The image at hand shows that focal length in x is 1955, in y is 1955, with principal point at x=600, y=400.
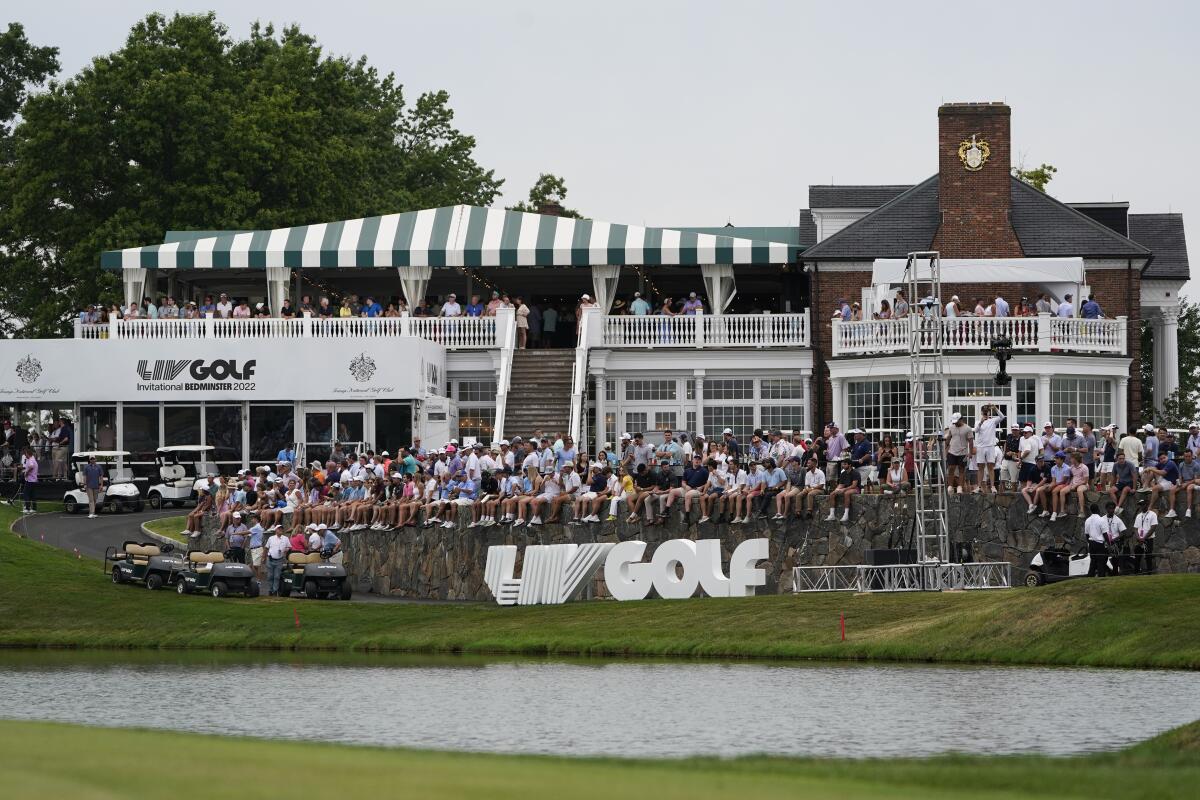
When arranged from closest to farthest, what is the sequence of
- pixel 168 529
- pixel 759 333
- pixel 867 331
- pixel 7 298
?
pixel 168 529 < pixel 867 331 < pixel 759 333 < pixel 7 298

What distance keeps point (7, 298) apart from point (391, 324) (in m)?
27.4

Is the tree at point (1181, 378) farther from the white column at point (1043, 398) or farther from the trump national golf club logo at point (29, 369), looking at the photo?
the trump national golf club logo at point (29, 369)

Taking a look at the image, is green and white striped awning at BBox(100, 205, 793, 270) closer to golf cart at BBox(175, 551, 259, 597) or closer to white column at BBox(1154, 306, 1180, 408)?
white column at BBox(1154, 306, 1180, 408)

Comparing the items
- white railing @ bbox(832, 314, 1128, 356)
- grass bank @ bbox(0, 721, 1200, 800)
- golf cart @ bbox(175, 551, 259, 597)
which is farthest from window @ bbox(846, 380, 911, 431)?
grass bank @ bbox(0, 721, 1200, 800)

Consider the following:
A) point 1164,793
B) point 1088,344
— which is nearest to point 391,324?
point 1088,344

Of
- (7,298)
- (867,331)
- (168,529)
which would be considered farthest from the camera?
(7,298)

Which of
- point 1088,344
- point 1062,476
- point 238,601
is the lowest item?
point 238,601

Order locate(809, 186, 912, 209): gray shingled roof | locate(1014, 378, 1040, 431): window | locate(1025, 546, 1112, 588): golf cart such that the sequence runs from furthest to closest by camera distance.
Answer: locate(809, 186, 912, 209): gray shingled roof, locate(1014, 378, 1040, 431): window, locate(1025, 546, 1112, 588): golf cart

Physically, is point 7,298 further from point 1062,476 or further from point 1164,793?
point 1164,793

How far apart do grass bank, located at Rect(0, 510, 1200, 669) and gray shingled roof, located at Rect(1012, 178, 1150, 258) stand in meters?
20.6

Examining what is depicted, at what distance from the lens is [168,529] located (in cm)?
4659

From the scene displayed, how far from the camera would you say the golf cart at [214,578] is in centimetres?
3959

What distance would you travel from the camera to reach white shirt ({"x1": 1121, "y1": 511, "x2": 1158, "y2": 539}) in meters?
34.3

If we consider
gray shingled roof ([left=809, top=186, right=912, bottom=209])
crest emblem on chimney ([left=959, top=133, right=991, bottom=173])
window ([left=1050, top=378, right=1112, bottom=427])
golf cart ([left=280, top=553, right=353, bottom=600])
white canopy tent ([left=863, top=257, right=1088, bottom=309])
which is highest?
crest emblem on chimney ([left=959, top=133, right=991, bottom=173])
